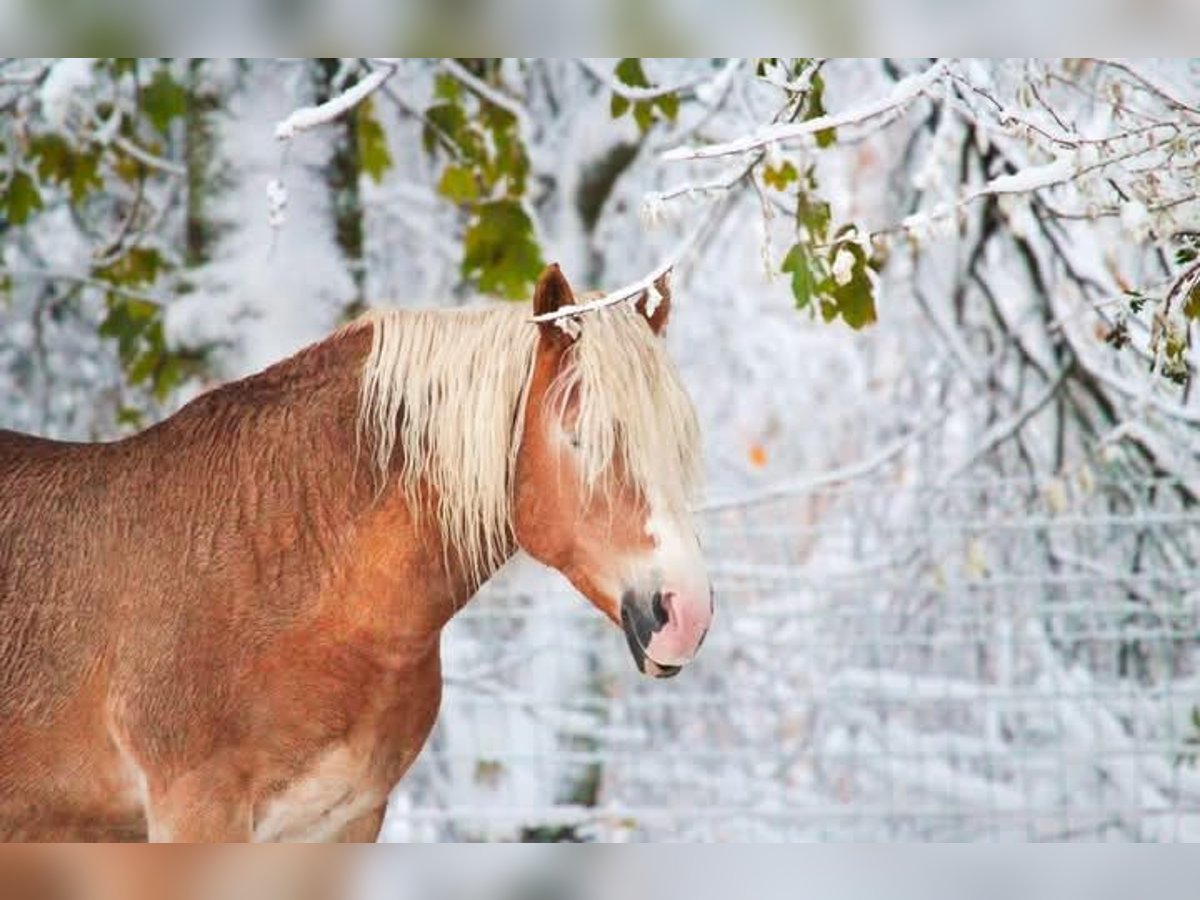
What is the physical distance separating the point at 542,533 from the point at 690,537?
0.28m

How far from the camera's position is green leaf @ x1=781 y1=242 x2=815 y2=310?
3.12 metres

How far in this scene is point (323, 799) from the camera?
3.16 meters

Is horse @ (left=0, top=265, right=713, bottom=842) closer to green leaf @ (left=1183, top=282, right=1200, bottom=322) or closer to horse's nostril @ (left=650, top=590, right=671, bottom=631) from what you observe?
horse's nostril @ (left=650, top=590, right=671, bottom=631)

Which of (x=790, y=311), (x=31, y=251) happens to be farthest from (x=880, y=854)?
(x=790, y=311)

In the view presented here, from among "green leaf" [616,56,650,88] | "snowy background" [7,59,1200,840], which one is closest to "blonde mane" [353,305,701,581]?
"snowy background" [7,59,1200,840]

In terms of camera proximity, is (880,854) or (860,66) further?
(860,66)

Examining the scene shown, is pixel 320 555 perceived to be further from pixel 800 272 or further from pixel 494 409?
pixel 800 272

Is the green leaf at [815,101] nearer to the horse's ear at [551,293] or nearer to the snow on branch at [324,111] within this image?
the horse's ear at [551,293]

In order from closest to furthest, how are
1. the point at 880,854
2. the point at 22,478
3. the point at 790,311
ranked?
the point at 880,854 → the point at 22,478 → the point at 790,311

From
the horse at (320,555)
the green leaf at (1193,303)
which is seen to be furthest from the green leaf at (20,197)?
the green leaf at (1193,303)

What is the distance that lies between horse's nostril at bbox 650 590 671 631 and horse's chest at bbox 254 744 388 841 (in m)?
0.63

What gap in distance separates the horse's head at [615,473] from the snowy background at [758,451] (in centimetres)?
68
